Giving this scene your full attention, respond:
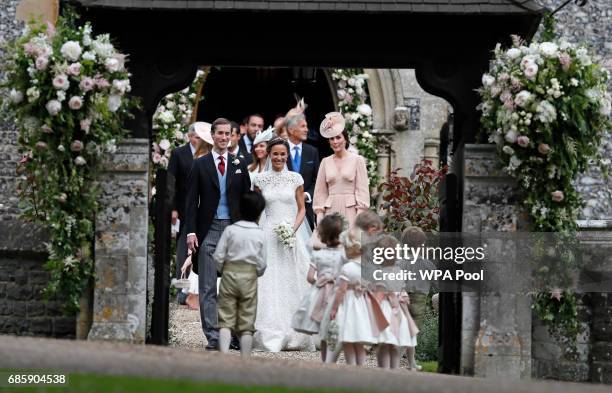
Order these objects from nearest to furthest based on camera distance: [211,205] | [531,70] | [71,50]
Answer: [71,50], [531,70], [211,205]

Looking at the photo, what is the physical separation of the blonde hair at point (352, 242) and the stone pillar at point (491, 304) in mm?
1086

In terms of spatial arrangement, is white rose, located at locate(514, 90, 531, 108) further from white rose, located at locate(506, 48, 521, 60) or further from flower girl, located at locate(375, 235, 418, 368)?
flower girl, located at locate(375, 235, 418, 368)

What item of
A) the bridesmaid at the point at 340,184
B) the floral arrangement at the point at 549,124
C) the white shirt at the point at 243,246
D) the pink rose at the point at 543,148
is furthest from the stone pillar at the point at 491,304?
the bridesmaid at the point at 340,184

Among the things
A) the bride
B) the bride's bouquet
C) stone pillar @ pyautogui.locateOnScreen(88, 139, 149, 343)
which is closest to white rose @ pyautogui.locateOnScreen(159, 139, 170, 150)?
the bride

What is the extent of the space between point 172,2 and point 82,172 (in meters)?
1.47

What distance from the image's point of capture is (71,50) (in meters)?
11.2

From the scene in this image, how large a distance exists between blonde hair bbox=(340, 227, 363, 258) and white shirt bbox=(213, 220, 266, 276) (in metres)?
0.68

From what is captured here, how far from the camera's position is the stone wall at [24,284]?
41.3 feet

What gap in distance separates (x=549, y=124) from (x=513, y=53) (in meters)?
0.61

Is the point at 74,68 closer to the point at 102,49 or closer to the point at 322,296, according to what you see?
the point at 102,49

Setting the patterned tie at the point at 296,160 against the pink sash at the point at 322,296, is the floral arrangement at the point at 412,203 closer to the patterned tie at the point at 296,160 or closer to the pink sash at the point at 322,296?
the patterned tie at the point at 296,160

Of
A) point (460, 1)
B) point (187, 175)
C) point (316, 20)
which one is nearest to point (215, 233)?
point (187, 175)

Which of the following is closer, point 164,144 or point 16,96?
point 16,96

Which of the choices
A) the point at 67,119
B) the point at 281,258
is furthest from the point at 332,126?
the point at 67,119
